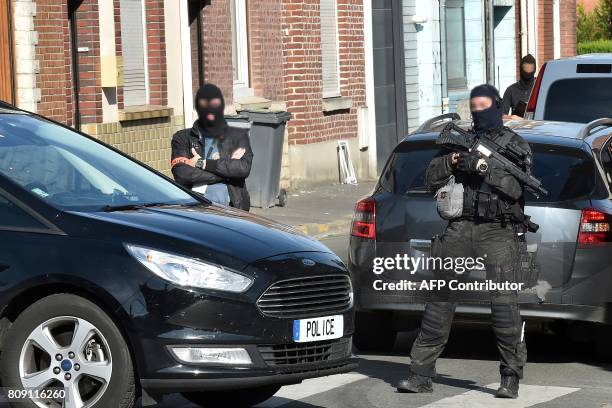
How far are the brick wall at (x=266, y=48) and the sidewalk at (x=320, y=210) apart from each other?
178cm

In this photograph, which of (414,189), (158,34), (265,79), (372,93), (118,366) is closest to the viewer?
(118,366)

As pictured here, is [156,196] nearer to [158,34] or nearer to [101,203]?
[101,203]

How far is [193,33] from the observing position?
21.8 meters

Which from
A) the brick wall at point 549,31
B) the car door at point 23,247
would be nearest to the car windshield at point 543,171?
the car door at point 23,247

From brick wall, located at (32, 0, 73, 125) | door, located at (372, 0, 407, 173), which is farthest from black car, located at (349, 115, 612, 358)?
door, located at (372, 0, 407, 173)

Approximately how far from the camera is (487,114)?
8.87 m

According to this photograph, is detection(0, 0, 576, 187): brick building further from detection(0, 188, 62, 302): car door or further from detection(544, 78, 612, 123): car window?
detection(0, 188, 62, 302): car door

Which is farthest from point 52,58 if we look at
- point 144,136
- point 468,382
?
point 468,382

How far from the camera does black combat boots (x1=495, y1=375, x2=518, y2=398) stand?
28.9 ft

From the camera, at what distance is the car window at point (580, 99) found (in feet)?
49.2

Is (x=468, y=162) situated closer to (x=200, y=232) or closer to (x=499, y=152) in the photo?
(x=499, y=152)

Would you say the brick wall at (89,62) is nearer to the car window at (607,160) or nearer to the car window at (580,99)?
the car window at (580,99)

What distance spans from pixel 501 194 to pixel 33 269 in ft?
9.48

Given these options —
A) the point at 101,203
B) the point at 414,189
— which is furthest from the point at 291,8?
the point at 101,203
